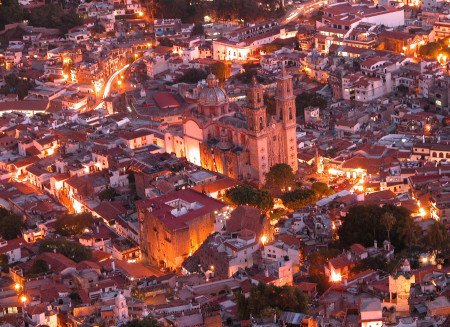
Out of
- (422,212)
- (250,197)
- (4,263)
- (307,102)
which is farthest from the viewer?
(307,102)

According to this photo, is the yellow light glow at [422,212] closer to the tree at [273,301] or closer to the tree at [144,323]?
the tree at [273,301]

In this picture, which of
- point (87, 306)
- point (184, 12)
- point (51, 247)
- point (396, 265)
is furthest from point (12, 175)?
point (184, 12)

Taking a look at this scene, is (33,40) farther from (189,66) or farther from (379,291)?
(379,291)

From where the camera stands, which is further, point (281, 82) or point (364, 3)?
point (364, 3)

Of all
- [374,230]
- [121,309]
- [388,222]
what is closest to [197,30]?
[374,230]

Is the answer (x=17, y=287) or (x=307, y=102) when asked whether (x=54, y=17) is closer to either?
(x=307, y=102)

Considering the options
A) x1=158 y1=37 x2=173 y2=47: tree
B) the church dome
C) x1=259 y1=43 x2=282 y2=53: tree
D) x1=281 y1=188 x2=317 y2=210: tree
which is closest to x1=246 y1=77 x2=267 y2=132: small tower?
the church dome

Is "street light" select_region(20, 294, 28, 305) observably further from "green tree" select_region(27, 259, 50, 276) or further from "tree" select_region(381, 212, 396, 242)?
"tree" select_region(381, 212, 396, 242)
